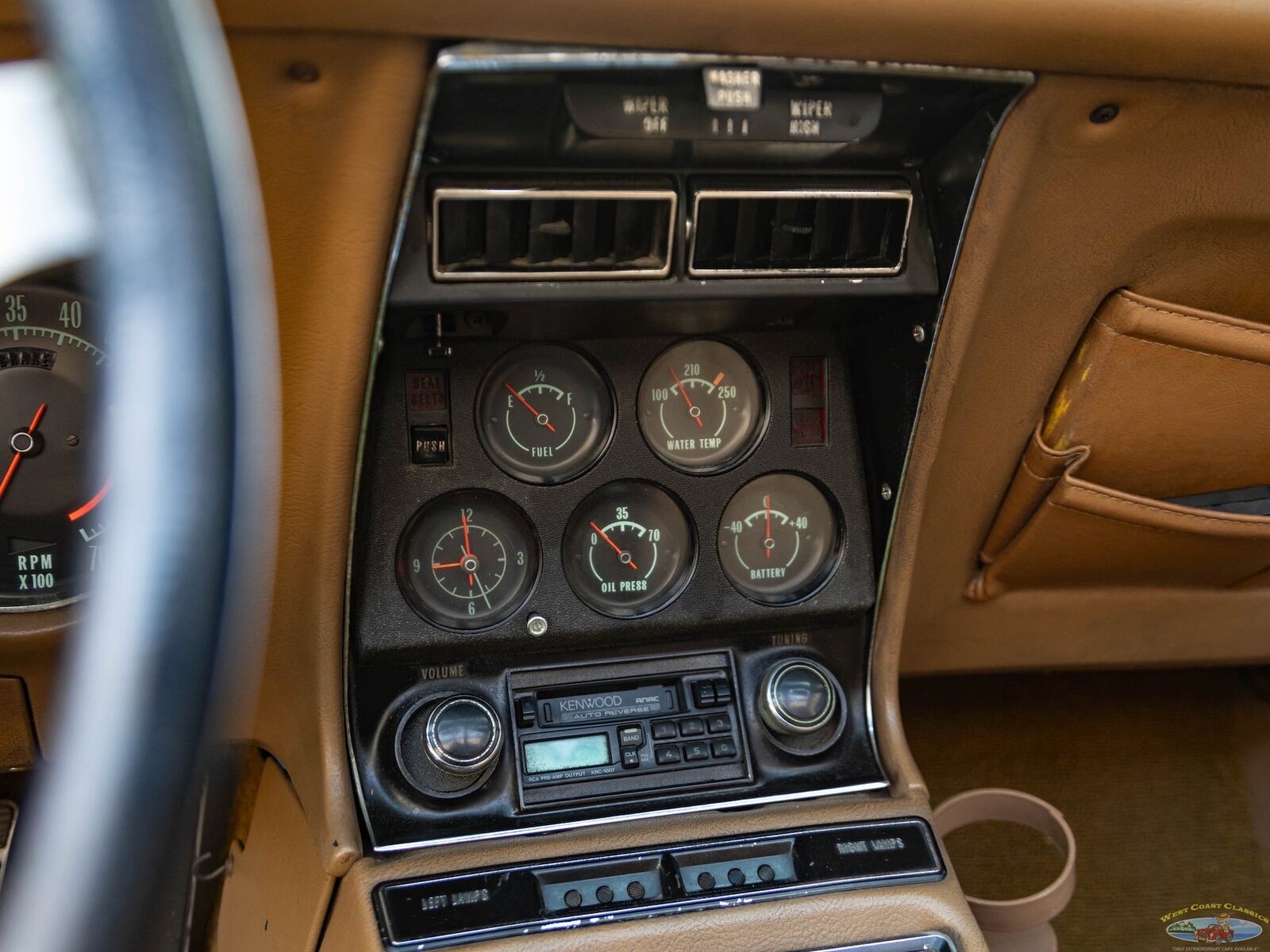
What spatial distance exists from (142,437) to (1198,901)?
7.49 feet

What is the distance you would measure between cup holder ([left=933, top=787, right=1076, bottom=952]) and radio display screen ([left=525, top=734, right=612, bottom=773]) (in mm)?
491

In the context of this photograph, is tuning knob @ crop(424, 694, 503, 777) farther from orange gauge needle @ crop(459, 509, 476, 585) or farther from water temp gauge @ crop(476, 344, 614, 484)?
water temp gauge @ crop(476, 344, 614, 484)

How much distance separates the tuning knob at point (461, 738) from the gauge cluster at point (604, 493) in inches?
3.3

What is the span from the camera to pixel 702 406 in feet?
4.93

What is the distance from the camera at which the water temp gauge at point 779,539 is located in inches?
60.7

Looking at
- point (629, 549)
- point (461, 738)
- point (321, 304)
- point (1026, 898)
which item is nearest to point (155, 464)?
point (321, 304)

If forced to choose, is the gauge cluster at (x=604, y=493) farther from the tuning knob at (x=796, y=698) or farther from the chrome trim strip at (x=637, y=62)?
the chrome trim strip at (x=637, y=62)

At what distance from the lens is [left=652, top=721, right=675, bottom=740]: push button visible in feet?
4.82

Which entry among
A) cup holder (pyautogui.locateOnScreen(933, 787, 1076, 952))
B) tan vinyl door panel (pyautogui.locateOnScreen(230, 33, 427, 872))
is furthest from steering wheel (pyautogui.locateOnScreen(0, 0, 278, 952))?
cup holder (pyautogui.locateOnScreen(933, 787, 1076, 952))

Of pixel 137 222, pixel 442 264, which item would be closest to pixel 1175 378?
pixel 442 264

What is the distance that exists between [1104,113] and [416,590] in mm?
972

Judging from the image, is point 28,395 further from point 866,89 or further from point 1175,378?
point 1175,378

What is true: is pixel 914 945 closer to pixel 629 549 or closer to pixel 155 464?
pixel 629 549

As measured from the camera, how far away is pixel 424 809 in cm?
139
